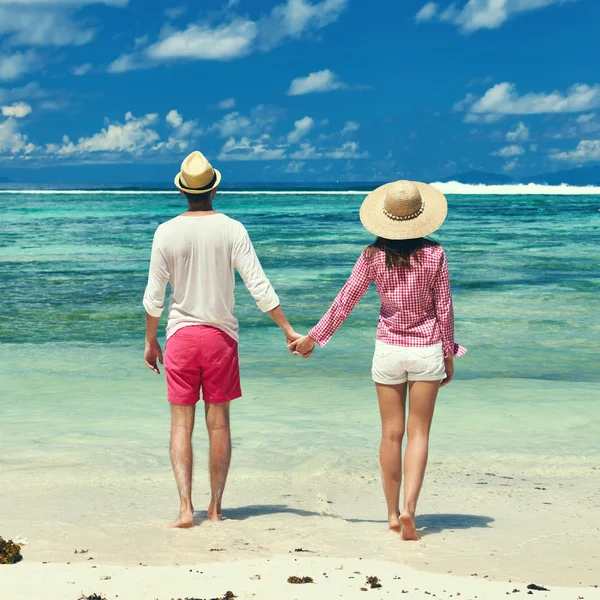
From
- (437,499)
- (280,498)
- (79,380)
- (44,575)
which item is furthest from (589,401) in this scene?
(44,575)

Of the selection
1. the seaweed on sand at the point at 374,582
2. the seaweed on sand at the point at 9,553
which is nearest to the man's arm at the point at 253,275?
the seaweed on sand at the point at 374,582

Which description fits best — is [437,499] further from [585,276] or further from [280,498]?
[585,276]

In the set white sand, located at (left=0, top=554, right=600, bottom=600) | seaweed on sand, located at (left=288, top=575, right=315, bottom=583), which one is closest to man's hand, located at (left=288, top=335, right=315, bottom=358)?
white sand, located at (left=0, top=554, right=600, bottom=600)

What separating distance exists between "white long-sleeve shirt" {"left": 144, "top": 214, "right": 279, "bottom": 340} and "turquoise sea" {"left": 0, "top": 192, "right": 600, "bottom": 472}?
1869mm

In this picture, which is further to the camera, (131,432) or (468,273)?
(468,273)

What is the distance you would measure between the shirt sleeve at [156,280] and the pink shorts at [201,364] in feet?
0.56

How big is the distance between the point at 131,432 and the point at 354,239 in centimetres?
2816

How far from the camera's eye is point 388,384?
4504mm

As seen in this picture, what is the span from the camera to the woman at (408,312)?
4441 mm

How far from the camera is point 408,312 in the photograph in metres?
4.45

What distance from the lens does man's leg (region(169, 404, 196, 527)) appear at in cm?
468

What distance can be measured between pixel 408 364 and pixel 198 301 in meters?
1.07

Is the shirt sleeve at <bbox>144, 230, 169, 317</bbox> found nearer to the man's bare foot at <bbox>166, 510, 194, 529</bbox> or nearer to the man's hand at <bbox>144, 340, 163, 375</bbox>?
the man's hand at <bbox>144, 340, 163, 375</bbox>

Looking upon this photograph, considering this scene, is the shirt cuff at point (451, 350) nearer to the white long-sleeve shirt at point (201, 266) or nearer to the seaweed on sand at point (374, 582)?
the white long-sleeve shirt at point (201, 266)
